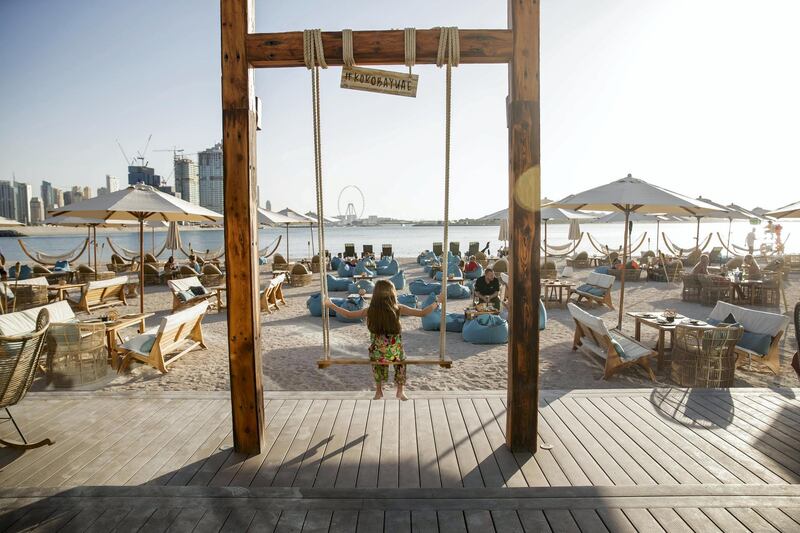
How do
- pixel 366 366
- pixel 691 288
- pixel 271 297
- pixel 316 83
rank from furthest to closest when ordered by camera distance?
pixel 691 288 → pixel 271 297 → pixel 366 366 → pixel 316 83

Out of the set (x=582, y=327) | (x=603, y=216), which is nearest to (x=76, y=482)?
(x=582, y=327)

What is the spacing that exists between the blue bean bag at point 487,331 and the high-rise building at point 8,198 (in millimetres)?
159203

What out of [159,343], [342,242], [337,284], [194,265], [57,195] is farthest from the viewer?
[57,195]

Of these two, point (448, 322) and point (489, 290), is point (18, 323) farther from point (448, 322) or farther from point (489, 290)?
point (489, 290)

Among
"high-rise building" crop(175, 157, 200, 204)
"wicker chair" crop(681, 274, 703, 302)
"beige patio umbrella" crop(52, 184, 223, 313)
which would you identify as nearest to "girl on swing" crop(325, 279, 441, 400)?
"beige patio umbrella" crop(52, 184, 223, 313)

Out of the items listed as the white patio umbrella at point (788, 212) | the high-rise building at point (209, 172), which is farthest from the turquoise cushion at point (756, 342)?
the high-rise building at point (209, 172)

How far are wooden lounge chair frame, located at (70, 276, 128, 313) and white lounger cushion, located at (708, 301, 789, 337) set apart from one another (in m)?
12.3

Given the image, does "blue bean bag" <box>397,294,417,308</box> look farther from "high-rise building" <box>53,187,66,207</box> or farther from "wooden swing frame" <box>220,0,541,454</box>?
"high-rise building" <box>53,187,66,207</box>

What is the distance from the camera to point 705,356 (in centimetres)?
520

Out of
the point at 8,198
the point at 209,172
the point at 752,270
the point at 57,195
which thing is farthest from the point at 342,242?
the point at 57,195

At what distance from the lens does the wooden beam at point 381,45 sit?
3.05m

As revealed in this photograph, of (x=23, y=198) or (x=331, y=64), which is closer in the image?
(x=331, y=64)

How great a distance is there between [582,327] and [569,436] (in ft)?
11.8

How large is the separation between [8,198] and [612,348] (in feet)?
559
